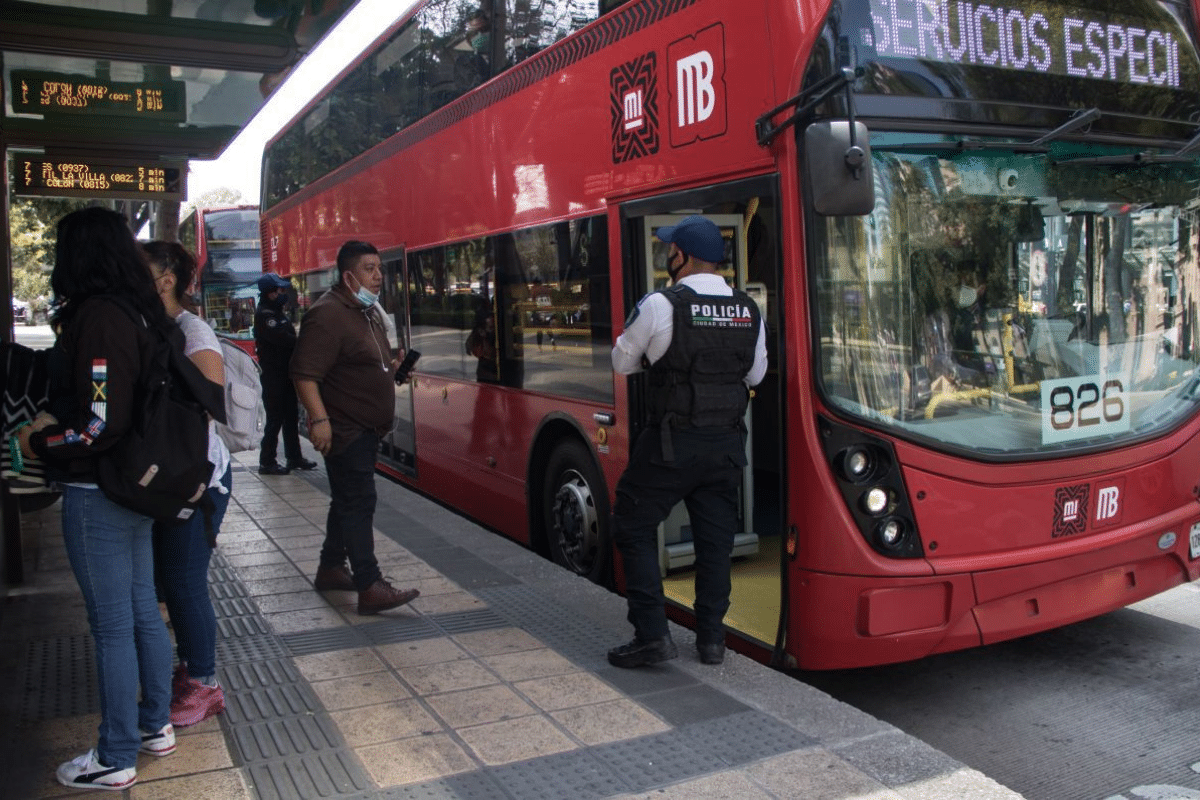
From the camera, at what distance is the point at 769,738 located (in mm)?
3699

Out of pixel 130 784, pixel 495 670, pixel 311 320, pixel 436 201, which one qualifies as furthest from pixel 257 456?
pixel 130 784

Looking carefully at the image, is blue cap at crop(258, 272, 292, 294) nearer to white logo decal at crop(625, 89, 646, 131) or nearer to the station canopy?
the station canopy

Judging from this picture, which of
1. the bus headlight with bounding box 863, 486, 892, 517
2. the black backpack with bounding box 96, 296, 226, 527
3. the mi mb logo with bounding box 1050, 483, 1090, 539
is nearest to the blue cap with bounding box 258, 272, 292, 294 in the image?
the black backpack with bounding box 96, 296, 226, 527

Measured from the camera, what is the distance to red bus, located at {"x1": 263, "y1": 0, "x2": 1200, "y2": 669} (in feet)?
14.0

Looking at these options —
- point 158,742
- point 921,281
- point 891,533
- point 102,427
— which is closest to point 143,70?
point 102,427

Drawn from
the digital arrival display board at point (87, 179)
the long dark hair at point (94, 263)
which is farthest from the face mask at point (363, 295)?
the digital arrival display board at point (87, 179)

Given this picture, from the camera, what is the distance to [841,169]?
12.9 ft

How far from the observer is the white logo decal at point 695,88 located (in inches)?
190

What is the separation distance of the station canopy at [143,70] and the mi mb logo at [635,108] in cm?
155

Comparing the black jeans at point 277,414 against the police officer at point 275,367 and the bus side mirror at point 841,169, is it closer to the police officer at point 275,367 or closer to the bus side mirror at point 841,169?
the police officer at point 275,367

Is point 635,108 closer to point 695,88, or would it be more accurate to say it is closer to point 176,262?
point 695,88

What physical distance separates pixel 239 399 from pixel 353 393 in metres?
1.08

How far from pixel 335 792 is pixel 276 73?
4640 millimetres

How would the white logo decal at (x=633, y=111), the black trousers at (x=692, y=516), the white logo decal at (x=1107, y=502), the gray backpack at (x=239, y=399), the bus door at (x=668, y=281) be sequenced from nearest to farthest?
the gray backpack at (x=239, y=399) → the black trousers at (x=692, y=516) → the white logo decal at (x=1107, y=502) → the white logo decal at (x=633, y=111) → the bus door at (x=668, y=281)
